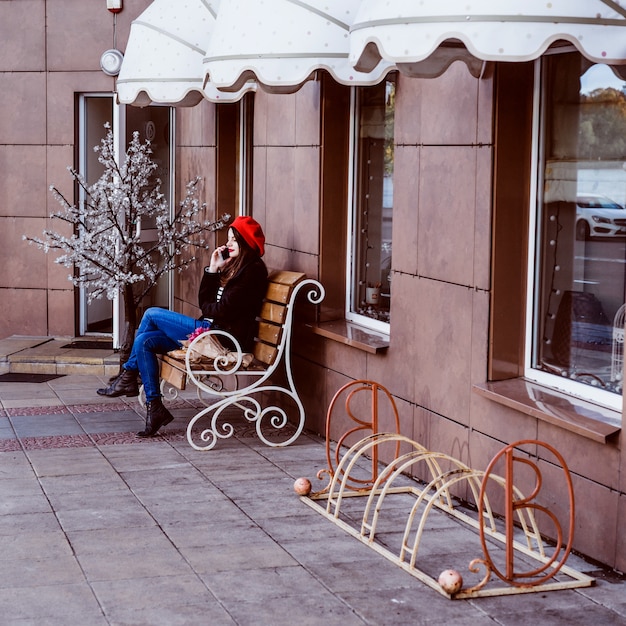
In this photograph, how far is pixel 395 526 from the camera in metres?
5.88

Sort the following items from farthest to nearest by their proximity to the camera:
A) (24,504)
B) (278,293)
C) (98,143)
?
(98,143) → (278,293) → (24,504)

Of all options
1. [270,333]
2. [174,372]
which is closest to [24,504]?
[174,372]

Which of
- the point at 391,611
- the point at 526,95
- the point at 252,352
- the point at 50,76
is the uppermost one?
the point at 50,76

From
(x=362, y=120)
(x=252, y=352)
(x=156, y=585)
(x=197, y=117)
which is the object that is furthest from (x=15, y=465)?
(x=197, y=117)

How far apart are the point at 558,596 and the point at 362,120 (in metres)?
4.23

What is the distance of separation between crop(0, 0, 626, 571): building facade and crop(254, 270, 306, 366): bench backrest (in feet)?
1.06

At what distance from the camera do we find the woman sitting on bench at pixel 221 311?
7895 mm

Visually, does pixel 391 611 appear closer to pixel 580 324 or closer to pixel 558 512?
pixel 558 512

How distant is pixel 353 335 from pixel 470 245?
164 cm

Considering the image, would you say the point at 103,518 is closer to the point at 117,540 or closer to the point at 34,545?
the point at 117,540

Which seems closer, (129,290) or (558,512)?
(558,512)

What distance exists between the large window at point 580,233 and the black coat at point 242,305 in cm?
239

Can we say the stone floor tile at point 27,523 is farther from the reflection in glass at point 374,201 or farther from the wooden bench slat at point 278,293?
the reflection in glass at point 374,201

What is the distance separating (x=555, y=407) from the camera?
5.56m
